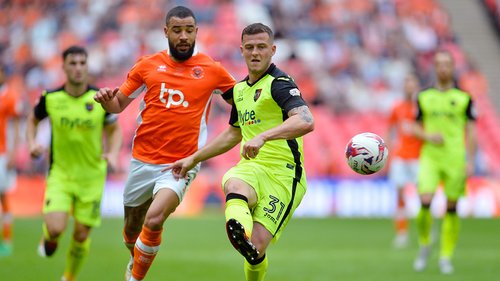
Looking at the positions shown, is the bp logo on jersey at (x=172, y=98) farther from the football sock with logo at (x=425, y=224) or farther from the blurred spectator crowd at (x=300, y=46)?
the blurred spectator crowd at (x=300, y=46)

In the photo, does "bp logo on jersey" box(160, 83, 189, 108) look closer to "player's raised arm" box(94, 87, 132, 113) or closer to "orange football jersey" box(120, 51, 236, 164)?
"orange football jersey" box(120, 51, 236, 164)

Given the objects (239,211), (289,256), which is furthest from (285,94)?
(289,256)

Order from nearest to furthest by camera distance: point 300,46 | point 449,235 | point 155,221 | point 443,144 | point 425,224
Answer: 1. point 155,221
2. point 449,235
3. point 425,224
4. point 443,144
5. point 300,46

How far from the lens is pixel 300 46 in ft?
98.7

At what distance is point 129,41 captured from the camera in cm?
2878

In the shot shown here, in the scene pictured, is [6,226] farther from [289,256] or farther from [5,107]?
[289,256]

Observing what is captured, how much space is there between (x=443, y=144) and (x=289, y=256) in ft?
10.9

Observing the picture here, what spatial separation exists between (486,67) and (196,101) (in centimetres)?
2633

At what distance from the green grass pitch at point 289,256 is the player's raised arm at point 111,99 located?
125 inches

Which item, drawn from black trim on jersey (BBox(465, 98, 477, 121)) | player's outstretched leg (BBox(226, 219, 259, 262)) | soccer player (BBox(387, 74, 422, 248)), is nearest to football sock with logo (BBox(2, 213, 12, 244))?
soccer player (BBox(387, 74, 422, 248))

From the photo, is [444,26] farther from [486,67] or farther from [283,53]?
[283,53]

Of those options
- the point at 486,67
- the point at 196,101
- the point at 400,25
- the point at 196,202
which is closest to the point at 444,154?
the point at 196,101

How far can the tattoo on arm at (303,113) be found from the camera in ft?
26.4

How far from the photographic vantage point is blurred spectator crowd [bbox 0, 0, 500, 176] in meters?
27.6
